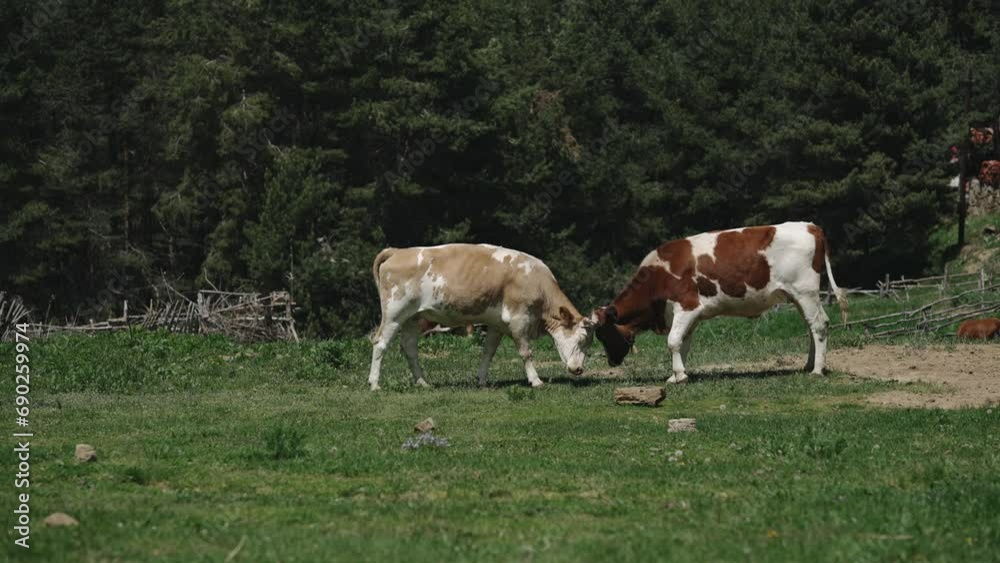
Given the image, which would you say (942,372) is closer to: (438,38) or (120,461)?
(120,461)

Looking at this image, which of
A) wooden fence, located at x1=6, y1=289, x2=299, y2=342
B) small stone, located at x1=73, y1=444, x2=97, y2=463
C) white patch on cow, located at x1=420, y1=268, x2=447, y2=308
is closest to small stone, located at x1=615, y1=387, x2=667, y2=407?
white patch on cow, located at x1=420, y1=268, x2=447, y2=308

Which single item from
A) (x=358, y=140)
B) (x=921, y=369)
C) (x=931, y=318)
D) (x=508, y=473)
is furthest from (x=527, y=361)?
(x=358, y=140)

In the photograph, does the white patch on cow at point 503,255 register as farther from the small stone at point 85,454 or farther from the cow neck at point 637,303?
the small stone at point 85,454

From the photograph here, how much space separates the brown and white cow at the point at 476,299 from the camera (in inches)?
798

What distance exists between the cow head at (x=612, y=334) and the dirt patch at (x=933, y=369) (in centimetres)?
311

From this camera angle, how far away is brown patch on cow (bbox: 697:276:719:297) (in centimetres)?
2089

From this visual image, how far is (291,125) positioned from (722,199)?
66.1 feet

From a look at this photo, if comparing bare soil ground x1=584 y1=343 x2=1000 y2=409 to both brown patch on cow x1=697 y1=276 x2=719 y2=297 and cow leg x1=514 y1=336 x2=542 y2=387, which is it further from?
cow leg x1=514 y1=336 x2=542 y2=387

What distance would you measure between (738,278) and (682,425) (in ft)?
21.6

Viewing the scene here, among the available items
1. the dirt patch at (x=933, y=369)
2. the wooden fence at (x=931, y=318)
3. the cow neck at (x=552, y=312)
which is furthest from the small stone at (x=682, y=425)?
the wooden fence at (x=931, y=318)

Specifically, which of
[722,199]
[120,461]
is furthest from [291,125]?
[120,461]

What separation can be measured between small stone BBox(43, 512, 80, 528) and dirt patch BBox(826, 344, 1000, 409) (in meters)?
10.9

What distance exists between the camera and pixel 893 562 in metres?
8.34

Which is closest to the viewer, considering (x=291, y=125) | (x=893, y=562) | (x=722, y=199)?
(x=893, y=562)
